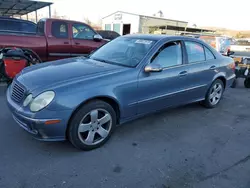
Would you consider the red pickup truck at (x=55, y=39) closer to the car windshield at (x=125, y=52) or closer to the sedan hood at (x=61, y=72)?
the car windshield at (x=125, y=52)

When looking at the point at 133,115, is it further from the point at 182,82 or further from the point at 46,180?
the point at 46,180

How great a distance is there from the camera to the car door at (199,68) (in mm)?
4207

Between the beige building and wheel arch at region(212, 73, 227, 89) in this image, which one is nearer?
wheel arch at region(212, 73, 227, 89)

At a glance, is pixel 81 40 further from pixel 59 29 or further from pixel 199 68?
pixel 199 68

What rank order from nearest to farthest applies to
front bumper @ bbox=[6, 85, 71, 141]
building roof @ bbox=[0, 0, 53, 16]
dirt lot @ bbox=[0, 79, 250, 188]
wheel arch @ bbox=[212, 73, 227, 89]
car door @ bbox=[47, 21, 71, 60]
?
dirt lot @ bbox=[0, 79, 250, 188]
front bumper @ bbox=[6, 85, 71, 141]
wheel arch @ bbox=[212, 73, 227, 89]
car door @ bbox=[47, 21, 71, 60]
building roof @ bbox=[0, 0, 53, 16]

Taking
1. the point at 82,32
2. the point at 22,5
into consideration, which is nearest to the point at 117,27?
the point at 22,5

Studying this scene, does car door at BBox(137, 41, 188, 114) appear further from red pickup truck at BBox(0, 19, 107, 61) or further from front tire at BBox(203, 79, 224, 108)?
red pickup truck at BBox(0, 19, 107, 61)

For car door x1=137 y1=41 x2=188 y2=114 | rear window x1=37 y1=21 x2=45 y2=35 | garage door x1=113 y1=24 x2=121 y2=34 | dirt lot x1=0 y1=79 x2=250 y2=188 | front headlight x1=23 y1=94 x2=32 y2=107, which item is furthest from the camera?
garage door x1=113 y1=24 x2=121 y2=34

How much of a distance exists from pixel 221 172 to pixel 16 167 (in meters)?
2.51

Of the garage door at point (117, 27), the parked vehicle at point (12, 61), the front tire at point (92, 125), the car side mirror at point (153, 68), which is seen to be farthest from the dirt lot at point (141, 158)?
the garage door at point (117, 27)

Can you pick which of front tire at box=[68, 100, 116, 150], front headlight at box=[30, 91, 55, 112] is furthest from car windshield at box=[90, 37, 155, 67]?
front headlight at box=[30, 91, 55, 112]

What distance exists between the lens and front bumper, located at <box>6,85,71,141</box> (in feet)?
8.75

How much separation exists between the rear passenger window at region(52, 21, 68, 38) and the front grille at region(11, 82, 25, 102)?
4.43m

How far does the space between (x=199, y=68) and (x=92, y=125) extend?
8.07 ft
